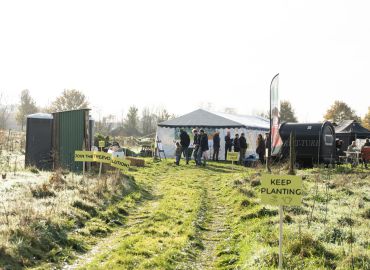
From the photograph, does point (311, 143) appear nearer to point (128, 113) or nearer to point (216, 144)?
point (216, 144)

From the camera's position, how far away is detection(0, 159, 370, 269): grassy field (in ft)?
21.7

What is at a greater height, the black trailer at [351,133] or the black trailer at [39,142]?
the black trailer at [351,133]

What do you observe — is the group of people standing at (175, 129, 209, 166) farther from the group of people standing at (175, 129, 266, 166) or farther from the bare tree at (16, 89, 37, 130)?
the bare tree at (16, 89, 37, 130)

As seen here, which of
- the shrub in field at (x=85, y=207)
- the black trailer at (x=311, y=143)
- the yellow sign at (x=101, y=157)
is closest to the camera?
the shrub in field at (x=85, y=207)

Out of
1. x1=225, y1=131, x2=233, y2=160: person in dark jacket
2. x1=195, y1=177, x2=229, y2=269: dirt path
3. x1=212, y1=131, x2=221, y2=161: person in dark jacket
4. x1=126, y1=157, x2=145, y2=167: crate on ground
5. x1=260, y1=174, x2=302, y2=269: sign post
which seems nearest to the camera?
x1=260, y1=174, x2=302, y2=269: sign post

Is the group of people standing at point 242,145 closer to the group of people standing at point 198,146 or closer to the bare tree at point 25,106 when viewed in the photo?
the group of people standing at point 198,146

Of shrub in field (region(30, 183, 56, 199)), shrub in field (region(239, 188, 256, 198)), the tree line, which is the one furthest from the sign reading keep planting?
the tree line

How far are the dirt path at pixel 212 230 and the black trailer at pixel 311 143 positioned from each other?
9513 millimetres

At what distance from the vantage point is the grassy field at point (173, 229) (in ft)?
21.7

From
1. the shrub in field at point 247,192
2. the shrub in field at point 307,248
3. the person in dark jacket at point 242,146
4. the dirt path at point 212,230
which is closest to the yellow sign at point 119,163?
the dirt path at point 212,230

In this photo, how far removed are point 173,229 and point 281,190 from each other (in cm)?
314

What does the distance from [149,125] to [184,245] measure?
2731 inches

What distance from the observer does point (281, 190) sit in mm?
6379

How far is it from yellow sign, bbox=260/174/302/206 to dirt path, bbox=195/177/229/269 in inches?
57.7
